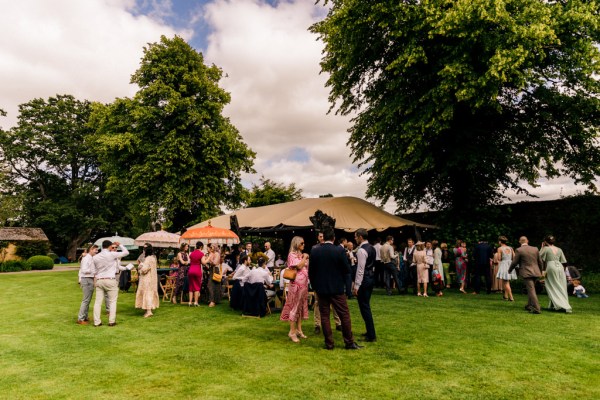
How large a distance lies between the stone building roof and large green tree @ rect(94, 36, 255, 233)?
1596cm

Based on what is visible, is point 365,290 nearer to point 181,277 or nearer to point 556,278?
point 556,278

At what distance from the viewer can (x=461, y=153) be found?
1487 cm

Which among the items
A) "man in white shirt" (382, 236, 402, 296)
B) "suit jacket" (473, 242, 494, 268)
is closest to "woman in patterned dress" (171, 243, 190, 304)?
"man in white shirt" (382, 236, 402, 296)

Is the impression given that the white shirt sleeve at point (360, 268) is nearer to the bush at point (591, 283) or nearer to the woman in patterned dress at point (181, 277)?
the woman in patterned dress at point (181, 277)

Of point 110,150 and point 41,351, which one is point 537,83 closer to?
point 41,351

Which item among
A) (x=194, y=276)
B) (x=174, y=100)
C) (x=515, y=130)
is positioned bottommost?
(x=194, y=276)

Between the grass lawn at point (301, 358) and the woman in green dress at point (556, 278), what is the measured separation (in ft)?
1.11

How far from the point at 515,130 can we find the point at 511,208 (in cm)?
327

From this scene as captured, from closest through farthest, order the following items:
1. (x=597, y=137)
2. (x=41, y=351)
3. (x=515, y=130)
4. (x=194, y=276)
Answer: (x=41, y=351)
(x=194, y=276)
(x=597, y=137)
(x=515, y=130)

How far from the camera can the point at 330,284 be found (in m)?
6.26

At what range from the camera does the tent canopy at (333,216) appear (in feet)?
49.6

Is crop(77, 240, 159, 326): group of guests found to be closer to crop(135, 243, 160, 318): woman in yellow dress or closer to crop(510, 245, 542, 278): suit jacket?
crop(135, 243, 160, 318): woman in yellow dress

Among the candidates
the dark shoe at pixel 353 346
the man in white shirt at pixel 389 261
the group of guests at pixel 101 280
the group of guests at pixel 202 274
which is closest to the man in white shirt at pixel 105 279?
the group of guests at pixel 101 280

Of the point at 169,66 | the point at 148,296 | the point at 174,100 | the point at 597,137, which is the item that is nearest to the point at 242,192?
the point at 174,100
